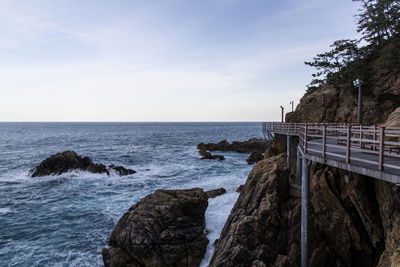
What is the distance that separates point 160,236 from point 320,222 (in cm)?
834

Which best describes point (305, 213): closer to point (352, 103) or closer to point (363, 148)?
point (363, 148)

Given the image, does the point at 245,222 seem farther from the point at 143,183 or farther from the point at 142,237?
the point at 143,183

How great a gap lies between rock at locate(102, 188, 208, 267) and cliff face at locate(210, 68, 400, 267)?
2.42 meters

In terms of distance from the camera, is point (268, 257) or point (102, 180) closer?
point (268, 257)

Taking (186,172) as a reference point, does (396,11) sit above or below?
above

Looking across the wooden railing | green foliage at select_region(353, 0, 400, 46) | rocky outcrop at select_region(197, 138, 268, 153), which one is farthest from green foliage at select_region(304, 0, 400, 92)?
rocky outcrop at select_region(197, 138, 268, 153)

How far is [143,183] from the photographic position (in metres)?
28.5

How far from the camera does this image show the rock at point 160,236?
12.5 m

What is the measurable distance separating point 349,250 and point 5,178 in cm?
4000

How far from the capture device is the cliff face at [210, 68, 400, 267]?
26.7 feet

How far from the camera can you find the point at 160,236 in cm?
1304

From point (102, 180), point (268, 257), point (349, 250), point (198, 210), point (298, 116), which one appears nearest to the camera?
point (349, 250)

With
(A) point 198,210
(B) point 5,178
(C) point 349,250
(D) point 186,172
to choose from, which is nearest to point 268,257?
(C) point 349,250

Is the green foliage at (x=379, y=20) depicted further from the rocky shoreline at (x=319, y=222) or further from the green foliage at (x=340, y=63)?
the rocky shoreline at (x=319, y=222)
